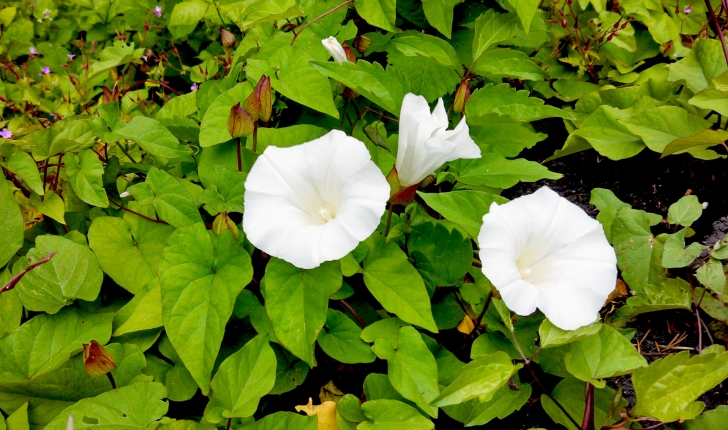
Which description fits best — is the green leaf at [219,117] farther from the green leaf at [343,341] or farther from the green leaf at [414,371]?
the green leaf at [414,371]

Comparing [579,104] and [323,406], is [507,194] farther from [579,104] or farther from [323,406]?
[323,406]

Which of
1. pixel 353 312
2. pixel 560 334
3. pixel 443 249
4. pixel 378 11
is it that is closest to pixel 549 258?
pixel 560 334

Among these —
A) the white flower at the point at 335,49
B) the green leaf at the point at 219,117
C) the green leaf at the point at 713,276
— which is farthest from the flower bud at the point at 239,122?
the green leaf at the point at 713,276

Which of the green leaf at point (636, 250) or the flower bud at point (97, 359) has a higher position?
the green leaf at point (636, 250)

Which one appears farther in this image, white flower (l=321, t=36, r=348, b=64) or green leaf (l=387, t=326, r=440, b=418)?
white flower (l=321, t=36, r=348, b=64)

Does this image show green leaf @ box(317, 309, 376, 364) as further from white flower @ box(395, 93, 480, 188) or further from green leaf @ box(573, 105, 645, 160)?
green leaf @ box(573, 105, 645, 160)

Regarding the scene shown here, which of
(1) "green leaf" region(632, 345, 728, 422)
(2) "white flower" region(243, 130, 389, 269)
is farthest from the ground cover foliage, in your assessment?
(2) "white flower" region(243, 130, 389, 269)
